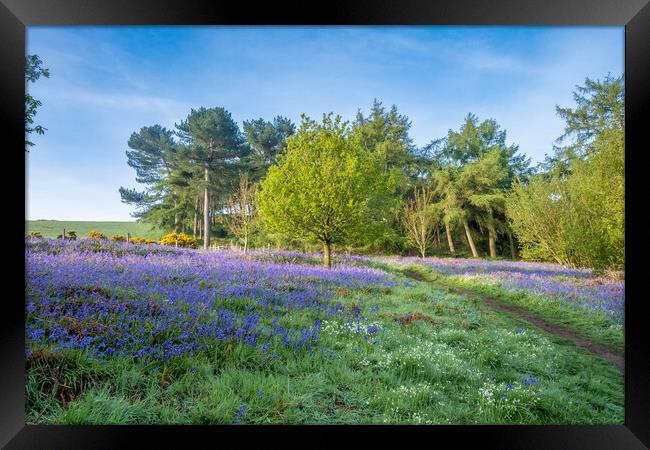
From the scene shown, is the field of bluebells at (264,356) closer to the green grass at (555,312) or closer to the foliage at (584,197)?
the green grass at (555,312)

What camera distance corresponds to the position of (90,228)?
12.3 ft

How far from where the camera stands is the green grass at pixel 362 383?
271 centimetres

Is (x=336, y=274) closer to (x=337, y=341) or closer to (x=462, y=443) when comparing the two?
(x=337, y=341)

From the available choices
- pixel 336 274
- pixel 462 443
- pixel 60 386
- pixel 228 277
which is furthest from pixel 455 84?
pixel 60 386

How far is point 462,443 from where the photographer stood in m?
2.94

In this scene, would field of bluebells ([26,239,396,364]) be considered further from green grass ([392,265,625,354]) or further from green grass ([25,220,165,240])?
green grass ([392,265,625,354])

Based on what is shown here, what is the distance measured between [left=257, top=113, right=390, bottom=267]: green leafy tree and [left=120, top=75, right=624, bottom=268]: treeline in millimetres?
16

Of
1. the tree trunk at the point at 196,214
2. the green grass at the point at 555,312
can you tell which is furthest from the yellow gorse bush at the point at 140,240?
the green grass at the point at 555,312

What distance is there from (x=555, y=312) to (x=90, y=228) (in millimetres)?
5804

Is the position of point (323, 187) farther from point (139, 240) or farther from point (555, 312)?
point (555, 312)

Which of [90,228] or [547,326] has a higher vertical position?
[90,228]

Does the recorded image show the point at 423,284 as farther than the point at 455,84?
Yes

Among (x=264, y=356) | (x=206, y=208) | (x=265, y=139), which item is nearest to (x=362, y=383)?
(x=264, y=356)

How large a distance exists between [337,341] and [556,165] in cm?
344
